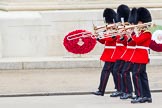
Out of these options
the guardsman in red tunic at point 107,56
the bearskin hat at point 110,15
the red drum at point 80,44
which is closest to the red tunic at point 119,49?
the guardsman in red tunic at point 107,56

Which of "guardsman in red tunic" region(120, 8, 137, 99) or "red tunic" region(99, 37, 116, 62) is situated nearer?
"guardsman in red tunic" region(120, 8, 137, 99)

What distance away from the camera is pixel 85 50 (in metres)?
16.3

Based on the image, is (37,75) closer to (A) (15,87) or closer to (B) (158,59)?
(A) (15,87)

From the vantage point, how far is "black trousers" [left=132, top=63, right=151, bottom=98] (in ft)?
35.7

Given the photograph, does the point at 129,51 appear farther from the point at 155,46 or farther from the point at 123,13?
the point at 155,46

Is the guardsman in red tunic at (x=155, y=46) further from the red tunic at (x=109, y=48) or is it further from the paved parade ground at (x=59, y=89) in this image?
the paved parade ground at (x=59, y=89)

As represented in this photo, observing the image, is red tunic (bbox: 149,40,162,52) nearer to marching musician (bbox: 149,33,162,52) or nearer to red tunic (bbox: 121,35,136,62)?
marching musician (bbox: 149,33,162,52)

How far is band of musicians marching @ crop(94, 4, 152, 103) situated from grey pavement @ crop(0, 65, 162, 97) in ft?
3.31

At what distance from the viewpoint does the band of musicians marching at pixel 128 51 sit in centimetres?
1084

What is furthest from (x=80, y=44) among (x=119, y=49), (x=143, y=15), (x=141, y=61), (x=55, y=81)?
(x=141, y=61)

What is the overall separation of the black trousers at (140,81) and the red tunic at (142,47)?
11 cm

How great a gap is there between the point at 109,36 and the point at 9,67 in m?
5.20

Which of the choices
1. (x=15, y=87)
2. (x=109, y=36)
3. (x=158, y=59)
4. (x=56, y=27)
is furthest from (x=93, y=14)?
(x=109, y=36)

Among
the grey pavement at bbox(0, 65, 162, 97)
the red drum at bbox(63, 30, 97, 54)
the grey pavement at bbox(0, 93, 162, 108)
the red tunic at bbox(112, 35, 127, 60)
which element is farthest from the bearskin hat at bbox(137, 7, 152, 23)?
the red drum at bbox(63, 30, 97, 54)
